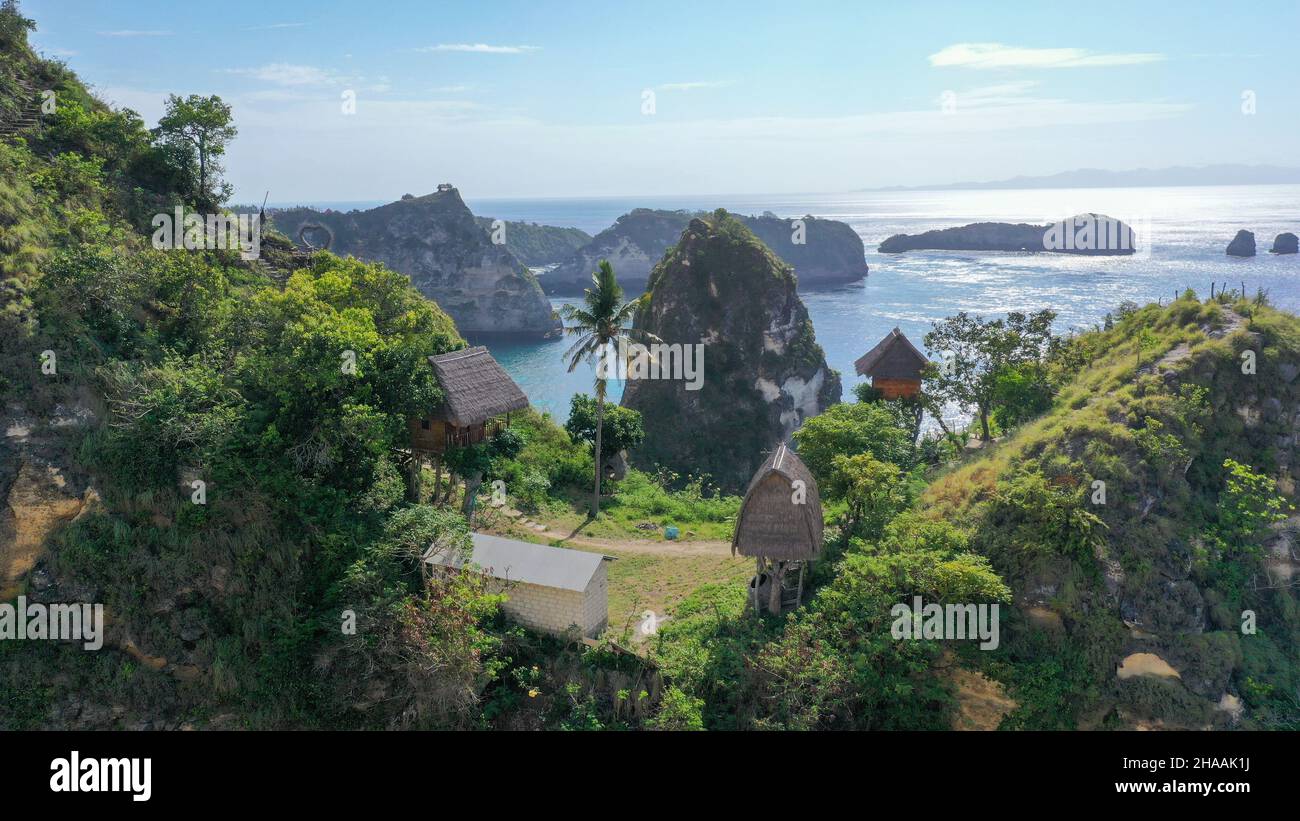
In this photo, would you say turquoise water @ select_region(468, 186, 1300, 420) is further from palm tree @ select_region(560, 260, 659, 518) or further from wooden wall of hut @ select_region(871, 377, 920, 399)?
palm tree @ select_region(560, 260, 659, 518)

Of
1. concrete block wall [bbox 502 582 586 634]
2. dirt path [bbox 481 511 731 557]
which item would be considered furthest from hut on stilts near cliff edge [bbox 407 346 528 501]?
concrete block wall [bbox 502 582 586 634]

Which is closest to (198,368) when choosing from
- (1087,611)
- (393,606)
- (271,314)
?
(271,314)

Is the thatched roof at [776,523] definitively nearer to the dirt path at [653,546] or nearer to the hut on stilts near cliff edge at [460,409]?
the dirt path at [653,546]

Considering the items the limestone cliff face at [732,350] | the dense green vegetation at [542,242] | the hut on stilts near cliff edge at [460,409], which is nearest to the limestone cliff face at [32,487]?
the hut on stilts near cliff edge at [460,409]

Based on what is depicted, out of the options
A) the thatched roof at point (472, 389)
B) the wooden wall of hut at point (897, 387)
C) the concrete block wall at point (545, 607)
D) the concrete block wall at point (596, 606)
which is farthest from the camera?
the wooden wall of hut at point (897, 387)

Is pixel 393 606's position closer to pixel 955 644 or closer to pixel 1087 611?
pixel 955 644

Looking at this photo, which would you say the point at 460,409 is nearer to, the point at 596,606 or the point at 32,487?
the point at 596,606

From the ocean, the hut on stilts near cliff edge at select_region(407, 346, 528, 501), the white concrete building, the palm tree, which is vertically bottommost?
the white concrete building
